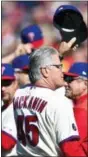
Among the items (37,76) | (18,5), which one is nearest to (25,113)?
(37,76)

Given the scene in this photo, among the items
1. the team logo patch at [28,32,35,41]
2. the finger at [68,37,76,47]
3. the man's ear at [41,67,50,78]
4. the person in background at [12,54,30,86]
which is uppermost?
the finger at [68,37,76,47]

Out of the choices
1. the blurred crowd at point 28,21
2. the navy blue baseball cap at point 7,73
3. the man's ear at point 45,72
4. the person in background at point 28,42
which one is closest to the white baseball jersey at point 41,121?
the man's ear at point 45,72

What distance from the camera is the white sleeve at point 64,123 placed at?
132 inches

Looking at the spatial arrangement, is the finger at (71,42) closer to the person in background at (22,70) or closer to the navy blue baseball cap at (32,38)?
the person in background at (22,70)

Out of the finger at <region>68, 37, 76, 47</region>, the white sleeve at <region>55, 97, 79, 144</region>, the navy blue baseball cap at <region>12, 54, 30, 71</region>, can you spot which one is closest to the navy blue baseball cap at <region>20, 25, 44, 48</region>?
the navy blue baseball cap at <region>12, 54, 30, 71</region>

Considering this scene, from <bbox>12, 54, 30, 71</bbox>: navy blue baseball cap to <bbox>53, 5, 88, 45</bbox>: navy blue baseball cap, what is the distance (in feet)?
3.05

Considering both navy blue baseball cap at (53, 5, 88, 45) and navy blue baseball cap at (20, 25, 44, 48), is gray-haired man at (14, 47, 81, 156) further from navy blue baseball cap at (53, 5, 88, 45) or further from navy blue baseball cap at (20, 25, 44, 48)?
navy blue baseball cap at (20, 25, 44, 48)

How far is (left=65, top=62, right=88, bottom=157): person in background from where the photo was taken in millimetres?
3510

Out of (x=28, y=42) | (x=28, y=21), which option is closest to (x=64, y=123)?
(x=28, y=42)

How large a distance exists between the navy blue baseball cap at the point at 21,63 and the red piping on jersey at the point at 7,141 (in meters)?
0.86

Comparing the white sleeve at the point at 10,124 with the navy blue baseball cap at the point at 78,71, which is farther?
the navy blue baseball cap at the point at 78,71

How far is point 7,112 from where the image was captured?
4.01 meters

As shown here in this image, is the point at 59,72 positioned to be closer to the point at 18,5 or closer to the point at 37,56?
the point at 37,56

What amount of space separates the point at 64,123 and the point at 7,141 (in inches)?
31.4
